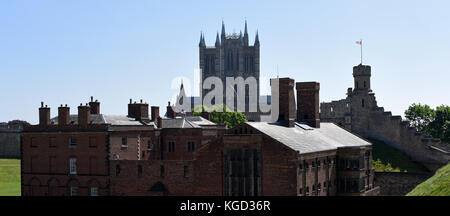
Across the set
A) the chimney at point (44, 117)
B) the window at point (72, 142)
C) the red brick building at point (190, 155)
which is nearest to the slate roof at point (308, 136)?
the red brick building at point (190, 155)

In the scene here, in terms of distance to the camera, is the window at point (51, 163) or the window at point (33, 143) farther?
the window at point (33, 143)

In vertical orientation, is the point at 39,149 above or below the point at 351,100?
below

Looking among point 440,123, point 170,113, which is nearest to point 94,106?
point 170,113

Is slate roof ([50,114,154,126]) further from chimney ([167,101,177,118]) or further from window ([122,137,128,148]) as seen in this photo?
chimney ([167,101,177,118])

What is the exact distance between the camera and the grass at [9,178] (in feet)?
228

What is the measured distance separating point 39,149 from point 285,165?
30.1 m

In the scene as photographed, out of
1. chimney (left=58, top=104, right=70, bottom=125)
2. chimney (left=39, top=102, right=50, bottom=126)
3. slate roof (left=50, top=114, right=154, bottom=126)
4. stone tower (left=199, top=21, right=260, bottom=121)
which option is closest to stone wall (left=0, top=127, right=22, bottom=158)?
slate roof (left=50, top=114, right=154, bottom=126)

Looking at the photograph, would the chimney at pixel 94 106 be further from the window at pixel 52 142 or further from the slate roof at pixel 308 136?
the slate roof at pixel 308 136

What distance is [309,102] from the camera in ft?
187

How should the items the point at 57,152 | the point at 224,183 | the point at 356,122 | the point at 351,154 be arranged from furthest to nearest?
the point at 356,122, the point at 57,152, the point at 351,154, the point at 224,183

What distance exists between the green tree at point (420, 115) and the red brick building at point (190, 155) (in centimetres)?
3948
